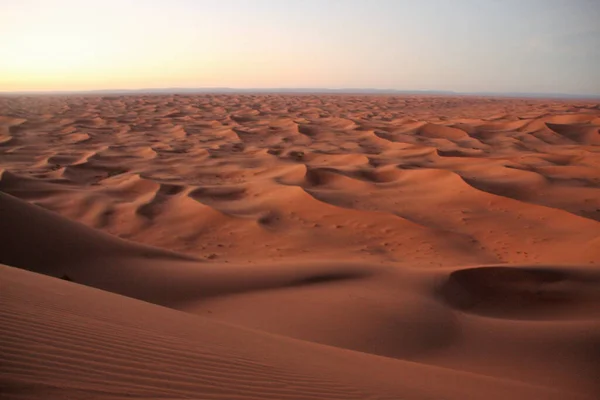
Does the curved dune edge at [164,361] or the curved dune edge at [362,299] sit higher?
the curved dune edge at [164,361]

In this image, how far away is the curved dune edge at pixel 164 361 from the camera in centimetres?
199

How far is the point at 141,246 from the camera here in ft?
21.2

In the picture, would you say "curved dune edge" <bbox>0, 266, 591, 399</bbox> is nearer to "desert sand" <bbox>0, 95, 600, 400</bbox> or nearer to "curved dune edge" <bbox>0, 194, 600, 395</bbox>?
"desert sand" <bbox>0, 95, 600, 400</bbox>

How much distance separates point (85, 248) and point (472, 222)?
19.2 feet

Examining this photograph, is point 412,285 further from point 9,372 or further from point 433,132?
point 433,132

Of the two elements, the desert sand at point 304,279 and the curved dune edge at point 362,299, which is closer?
the desert sand at point 304,279

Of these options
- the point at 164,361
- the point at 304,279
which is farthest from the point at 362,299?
the point at 164,361

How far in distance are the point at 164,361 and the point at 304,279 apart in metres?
3.05

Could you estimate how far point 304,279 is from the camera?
5406 millimetres

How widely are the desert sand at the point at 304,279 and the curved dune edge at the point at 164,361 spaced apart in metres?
0.01

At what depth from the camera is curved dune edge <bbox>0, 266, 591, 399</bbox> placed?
1993mm

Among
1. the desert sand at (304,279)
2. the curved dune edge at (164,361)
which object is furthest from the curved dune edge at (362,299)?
the curved dune edge at (164,361)

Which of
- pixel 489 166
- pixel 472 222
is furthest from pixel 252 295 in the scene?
pixel 489 166

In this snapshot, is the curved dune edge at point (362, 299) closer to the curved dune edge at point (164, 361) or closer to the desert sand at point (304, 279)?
the desert sand at point (304, 279)
